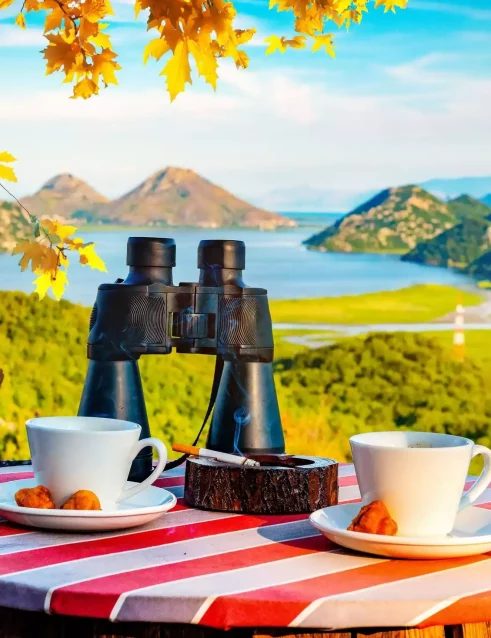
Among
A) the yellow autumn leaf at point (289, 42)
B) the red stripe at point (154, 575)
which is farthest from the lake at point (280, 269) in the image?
the red stripe at point (154, 575)

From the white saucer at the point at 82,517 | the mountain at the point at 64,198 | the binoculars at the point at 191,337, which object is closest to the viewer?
the white saucer at the point at 82,517

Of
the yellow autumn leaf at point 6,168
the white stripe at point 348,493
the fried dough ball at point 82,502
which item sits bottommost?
the white stripe at point 348,493

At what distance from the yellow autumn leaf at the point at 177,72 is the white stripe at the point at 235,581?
0.70 meters

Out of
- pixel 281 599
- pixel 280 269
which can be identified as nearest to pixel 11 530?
pixel 281 599

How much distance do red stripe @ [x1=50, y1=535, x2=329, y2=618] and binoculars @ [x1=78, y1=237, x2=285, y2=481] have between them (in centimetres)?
41

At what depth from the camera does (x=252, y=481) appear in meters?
1.38

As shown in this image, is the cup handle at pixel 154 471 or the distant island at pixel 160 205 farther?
the distant island at pixel 160 205

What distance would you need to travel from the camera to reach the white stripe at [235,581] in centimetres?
96

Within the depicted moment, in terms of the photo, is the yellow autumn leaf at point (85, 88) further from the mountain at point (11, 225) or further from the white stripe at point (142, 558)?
the mountain at point (11, 225)

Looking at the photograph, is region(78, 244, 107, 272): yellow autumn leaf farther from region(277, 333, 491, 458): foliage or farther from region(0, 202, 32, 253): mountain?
region(0, 202, 32, 253): mountain

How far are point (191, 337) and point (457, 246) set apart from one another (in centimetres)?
415

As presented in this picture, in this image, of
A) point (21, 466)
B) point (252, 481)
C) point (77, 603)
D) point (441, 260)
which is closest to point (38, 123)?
point (441, 260)

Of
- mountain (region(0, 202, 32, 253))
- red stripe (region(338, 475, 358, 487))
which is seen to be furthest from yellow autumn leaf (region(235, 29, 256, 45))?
mountain (region(0, 202, 32, 253))

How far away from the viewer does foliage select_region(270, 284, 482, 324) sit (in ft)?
16.4
